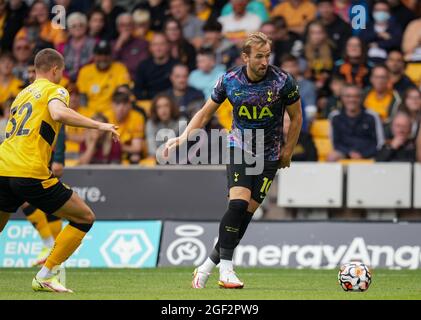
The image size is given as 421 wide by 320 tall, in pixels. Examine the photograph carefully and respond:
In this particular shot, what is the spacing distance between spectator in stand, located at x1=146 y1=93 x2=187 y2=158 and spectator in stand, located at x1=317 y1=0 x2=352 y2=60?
2964 mm

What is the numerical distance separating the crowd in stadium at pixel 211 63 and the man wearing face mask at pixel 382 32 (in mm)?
16

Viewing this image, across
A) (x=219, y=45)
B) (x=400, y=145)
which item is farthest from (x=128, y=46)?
(x=400, y=145)

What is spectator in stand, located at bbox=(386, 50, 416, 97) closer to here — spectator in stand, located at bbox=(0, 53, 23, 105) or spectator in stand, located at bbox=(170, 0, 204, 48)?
spectator in stand, located at bbox=(170, 0, 204, 48)

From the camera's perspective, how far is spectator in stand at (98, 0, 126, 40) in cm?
1998

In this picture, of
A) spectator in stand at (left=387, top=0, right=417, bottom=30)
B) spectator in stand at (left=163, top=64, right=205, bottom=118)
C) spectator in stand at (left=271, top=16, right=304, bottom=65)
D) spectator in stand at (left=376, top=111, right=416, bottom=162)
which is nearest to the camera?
spectator in stand at (left=376, top=111, right=416, bottom=162)

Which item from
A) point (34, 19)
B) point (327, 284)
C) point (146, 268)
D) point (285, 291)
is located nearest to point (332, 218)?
point (146, 268)

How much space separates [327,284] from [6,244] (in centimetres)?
544

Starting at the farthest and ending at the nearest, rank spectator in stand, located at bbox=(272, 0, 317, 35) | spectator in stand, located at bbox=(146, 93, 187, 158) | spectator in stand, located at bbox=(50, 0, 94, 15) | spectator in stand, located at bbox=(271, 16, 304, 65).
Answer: spectator in stand, located at bbox=(50, 0, 94, 15) < spectator in stand, located at bbox=(272, 0, 317, 35) < spectator in stand, located at bbox=(271, 16, 304, 65) < spectator in stand, located at bbox=(146, 93, 187, 158)

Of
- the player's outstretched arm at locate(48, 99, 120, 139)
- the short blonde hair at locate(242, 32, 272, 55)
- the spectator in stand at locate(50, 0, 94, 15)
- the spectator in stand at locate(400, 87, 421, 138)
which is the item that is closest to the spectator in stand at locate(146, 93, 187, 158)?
the spectator in stand at locate(400, 87, 421, 138)

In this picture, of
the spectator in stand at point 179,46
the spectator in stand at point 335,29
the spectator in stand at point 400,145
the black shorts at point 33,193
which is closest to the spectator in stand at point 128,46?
the spectator in stand at point 179,46

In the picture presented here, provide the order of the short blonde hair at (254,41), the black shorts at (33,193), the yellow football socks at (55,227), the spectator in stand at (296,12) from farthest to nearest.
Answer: the spectator in stand at (296,12) → the yellow football socks at (55,227) → the short blonde hair at (254,41) → the black shorts at (33,193)

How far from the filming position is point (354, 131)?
16391 mm

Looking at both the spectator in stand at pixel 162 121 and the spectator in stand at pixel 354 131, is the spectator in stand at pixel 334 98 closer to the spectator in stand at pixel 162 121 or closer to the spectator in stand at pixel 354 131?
the spectator in stand at pixel 354 131

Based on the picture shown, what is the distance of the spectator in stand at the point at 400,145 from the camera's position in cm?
1590
